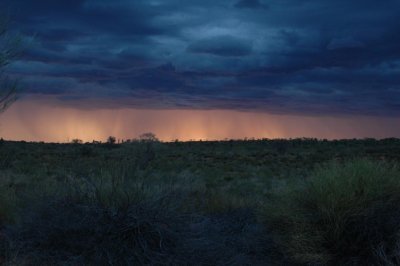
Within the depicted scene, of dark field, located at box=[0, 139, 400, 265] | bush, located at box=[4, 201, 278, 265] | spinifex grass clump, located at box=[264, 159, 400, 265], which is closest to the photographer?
bush, located at box=[4, 201, 278, 265]

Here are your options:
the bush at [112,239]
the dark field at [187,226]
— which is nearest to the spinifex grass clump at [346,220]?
the dark field at [187,226]

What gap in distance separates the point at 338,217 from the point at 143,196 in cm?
363

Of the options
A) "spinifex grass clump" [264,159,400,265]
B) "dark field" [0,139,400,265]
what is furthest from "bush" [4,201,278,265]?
"spinifex grass clump" [264,159,400,265]

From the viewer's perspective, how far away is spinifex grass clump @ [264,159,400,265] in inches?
362

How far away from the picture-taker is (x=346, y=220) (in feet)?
31.0

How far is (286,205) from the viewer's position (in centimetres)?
1034

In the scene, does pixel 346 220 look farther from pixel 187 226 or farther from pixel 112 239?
pixel 112 239

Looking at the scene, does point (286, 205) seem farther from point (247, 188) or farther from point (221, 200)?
point (247, 188)

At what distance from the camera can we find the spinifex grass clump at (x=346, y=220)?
30.2 feet

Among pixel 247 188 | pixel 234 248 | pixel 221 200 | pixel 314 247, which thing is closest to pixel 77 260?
pixel 234 248

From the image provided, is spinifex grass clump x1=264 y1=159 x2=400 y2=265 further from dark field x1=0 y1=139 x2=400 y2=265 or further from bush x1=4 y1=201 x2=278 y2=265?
bush x1=4 y1=201 x2=278 y2=265

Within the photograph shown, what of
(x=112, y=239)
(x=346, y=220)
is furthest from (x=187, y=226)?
(x=346, y=220)

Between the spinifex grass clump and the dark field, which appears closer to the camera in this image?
the dark field

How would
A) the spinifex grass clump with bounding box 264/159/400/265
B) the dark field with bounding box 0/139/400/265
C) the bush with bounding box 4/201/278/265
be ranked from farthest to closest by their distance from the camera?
the spinifex grass clump with bounding box 264/159/400/265 → the dark field with bounding box 0/139/400/265 → the bush with bounding box 4/201/278/265
